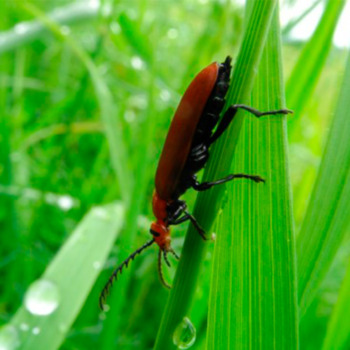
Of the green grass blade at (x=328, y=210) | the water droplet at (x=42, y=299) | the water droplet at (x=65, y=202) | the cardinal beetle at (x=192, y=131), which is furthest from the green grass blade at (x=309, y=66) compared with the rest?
the water droplet at (x=65, y=202)

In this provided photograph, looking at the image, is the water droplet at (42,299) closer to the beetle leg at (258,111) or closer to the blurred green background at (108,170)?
the blurred green background at (108,170)

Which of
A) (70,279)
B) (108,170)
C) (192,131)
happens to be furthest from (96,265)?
(108,170)

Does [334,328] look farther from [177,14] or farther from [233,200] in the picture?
[177,14]

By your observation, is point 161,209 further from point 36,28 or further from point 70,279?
point 36,28

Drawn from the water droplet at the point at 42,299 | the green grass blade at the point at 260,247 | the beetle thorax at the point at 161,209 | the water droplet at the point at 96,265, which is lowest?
the water droplet at the point at 42,299

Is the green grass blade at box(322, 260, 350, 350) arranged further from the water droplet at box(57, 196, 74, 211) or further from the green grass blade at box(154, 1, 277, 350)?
the water droplet at box(57, 196, 74, 211)

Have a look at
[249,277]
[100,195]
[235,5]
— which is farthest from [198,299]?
[235,5]
